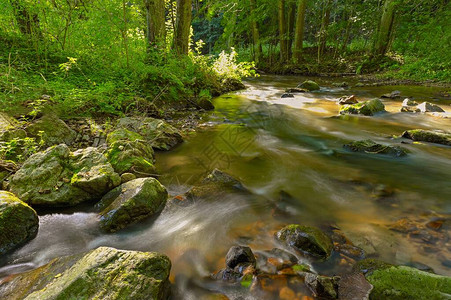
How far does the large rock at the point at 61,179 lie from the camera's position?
3.18 m

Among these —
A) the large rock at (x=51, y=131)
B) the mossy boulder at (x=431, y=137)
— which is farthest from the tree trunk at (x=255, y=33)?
the large rock at (x=51, y=131)

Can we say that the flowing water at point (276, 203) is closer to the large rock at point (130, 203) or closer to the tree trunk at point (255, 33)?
the large rock at point (130, 203)

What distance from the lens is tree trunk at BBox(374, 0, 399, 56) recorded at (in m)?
15.2

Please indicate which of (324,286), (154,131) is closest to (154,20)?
(154,131)

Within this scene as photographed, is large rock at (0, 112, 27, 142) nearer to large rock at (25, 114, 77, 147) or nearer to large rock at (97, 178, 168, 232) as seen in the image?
large rock at (25, 114, 77, 147)

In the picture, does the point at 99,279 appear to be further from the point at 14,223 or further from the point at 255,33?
the point at 255,33

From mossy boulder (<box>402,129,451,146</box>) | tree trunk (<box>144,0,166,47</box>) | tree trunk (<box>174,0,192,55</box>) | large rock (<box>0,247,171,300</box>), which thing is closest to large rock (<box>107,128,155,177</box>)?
large rock (<box>0,247,171,300</box>)

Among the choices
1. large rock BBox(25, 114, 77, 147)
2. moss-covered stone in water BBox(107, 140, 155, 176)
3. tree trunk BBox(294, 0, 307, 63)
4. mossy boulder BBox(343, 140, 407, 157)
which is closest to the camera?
moss-covered stone in water BBox(107, 140, 155, 176)

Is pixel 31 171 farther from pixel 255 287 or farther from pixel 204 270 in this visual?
pixel 255 287

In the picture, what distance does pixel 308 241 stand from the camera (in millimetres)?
2475

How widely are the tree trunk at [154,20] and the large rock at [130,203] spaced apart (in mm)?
7845

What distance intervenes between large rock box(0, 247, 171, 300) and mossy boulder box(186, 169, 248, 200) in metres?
1.60

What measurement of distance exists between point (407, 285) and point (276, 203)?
180 centimetres

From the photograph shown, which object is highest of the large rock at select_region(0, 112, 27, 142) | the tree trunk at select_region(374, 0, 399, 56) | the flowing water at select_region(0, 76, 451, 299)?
the tree trunk at select_region(374, 0, 399, 56)
